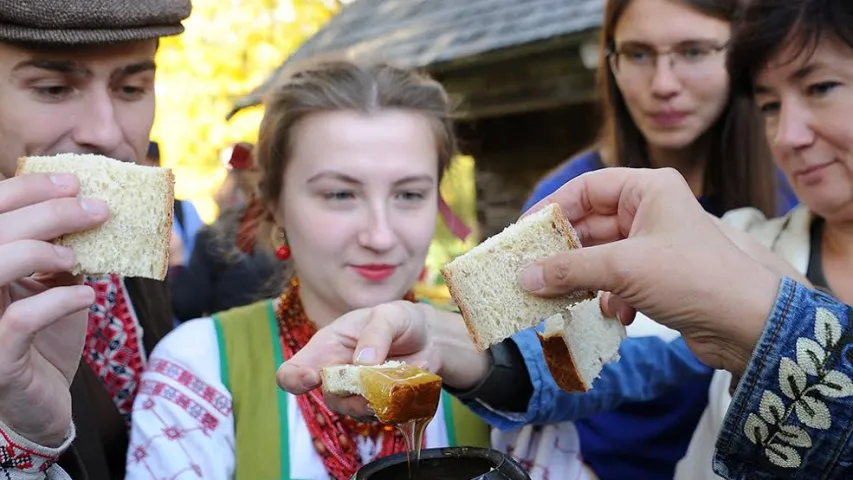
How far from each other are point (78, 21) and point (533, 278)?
3.71ft

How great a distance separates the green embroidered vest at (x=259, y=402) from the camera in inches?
68.1

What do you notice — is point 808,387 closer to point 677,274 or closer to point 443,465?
point 677,274

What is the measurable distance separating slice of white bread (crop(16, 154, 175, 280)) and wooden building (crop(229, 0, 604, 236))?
3696mm

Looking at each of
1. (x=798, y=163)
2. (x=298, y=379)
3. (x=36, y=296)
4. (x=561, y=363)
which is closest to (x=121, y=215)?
(x=36, y=296)

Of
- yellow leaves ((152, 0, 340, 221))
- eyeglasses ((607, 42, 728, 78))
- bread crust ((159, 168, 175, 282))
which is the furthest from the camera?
yellow leaves ((152, 0, 340, 221))

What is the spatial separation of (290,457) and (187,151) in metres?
9.49

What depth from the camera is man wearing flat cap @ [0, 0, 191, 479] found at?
1.27m

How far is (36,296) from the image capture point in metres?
1.26

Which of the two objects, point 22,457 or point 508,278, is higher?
point 508,278

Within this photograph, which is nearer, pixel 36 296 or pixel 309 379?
pixel 36 296

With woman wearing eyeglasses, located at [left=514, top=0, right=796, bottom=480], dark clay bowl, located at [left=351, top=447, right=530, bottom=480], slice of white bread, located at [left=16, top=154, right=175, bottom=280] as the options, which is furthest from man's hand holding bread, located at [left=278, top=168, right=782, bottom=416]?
woman wearing eyeglasses, located at [left=514, top=0, right=796, bottom=480]

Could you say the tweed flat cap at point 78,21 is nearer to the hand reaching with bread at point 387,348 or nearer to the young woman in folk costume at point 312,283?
the young woman in folk costume at point 312,283

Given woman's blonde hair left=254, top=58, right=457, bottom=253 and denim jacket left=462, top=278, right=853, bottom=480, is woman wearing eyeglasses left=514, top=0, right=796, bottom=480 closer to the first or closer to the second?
woman's blonde hair left=254, top=58, right=457, bottom=253

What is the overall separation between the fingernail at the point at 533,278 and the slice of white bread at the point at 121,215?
71cm
